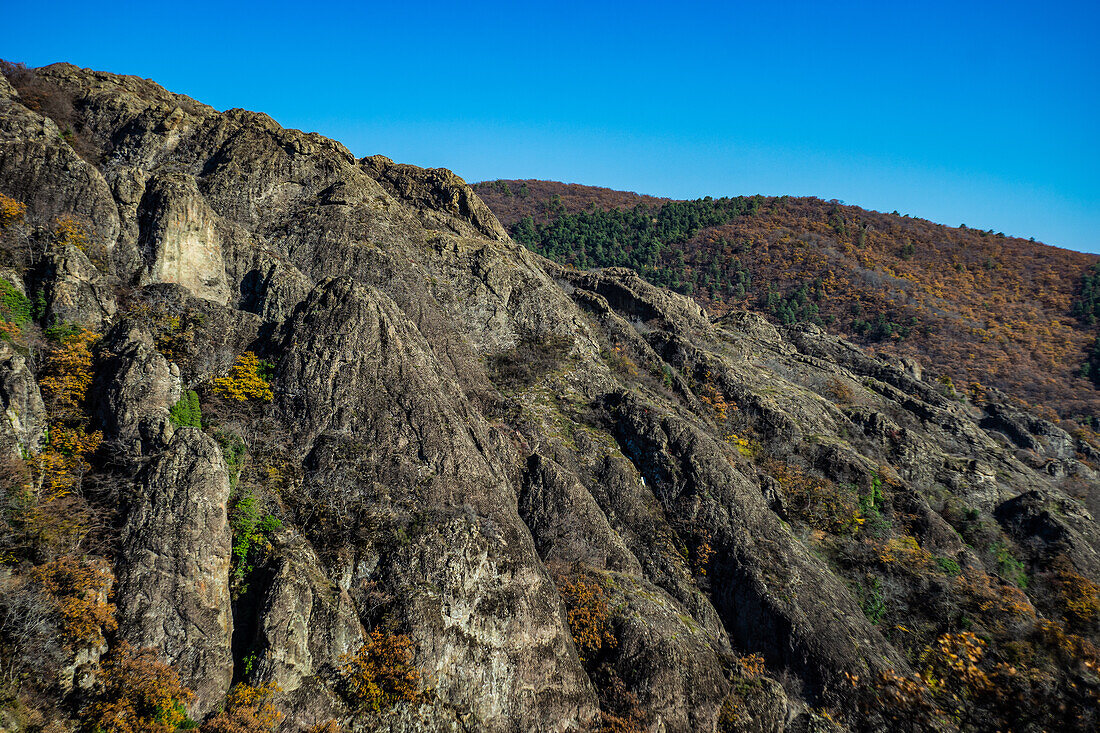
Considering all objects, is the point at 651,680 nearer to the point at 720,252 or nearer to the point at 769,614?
the point at 769,614

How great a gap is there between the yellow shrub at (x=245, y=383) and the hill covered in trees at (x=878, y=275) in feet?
352

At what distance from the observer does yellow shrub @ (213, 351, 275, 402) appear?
31.3m

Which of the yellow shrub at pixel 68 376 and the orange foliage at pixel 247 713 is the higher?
the yellow shrub at pixel 68 376

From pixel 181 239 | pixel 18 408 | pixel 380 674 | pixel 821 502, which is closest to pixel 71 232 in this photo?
pixel 181 239

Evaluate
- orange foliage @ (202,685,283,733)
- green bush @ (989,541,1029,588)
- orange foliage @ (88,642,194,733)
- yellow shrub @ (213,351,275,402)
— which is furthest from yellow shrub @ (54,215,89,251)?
green bush @ (989,541,1029,588)

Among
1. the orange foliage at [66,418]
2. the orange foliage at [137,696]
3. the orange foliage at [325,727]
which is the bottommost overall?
the orange foliage at [325,727]

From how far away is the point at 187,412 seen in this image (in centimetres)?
2847

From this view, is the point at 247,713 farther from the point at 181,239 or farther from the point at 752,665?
the point at 181,239

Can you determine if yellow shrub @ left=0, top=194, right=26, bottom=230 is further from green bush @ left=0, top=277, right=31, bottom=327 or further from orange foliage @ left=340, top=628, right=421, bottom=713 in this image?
orange foliage @ left=340, top=628, right=421, bottom=713

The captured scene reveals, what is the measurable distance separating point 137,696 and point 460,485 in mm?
16522

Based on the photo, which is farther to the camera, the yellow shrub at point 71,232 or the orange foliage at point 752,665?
the yellow shrub at point 71,232

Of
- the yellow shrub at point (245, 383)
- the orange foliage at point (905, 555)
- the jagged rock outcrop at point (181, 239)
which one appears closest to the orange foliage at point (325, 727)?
the yellow shrub at point (245, 383)

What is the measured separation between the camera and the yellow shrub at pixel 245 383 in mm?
31344

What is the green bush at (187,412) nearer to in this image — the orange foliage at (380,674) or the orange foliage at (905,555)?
the orange foliage at (380,674)
